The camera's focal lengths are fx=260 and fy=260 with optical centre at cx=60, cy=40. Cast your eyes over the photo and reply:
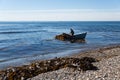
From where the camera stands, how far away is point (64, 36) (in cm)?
4972

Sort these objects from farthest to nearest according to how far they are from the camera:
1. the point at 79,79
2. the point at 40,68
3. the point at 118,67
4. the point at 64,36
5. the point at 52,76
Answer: the point at 64,36
the point at 40,68
the point at 118,67
the point at 52,76
the point at 79,79

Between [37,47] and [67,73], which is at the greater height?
[67,73]

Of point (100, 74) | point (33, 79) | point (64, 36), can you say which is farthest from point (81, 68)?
point (64, 36)

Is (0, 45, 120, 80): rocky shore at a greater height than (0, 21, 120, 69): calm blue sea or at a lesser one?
greater

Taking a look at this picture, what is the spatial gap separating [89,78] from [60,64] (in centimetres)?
428

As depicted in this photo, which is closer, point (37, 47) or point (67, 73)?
point (67, 73)

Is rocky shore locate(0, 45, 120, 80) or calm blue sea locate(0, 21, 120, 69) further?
calm blue sea locate(0, 21, 120, 69)

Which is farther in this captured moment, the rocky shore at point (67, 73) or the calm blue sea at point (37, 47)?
the calm blue sea at point (37, 47)

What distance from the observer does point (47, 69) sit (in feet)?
52.0

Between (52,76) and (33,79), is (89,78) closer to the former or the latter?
(52,76)

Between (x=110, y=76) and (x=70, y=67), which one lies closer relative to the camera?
(x=110, y=76)

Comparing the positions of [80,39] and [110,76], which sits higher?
[110,76]

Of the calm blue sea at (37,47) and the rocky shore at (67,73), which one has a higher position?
the rocky shore at (67,73)

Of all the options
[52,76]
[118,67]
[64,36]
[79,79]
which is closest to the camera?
[79,79]
